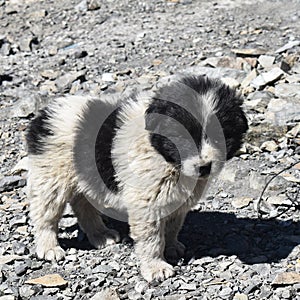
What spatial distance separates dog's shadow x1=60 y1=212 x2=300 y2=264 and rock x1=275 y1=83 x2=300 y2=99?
2.70 meters

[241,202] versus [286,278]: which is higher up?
[286,278]

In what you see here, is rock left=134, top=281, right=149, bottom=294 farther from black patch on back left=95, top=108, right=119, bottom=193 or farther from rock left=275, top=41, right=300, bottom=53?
rock left=275, top=41, right=300, bottom=53

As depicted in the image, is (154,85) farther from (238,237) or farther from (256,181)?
(238,237)

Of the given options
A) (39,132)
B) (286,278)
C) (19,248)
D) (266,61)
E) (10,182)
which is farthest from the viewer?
(266,61)

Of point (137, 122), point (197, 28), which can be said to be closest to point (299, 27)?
point (197, 28)

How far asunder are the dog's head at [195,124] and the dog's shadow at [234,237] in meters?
1.15

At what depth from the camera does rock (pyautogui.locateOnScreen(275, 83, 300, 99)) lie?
9.18m

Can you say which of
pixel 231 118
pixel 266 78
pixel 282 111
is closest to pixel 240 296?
pixel 231 118

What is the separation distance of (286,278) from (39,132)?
8.24 ft

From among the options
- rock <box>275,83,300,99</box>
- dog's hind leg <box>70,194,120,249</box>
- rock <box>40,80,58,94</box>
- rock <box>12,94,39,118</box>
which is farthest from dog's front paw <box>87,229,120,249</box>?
rock <box>40,80,58,94</box>

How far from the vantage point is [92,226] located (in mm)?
6906

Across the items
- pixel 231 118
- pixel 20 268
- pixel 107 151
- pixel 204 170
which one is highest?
pixel 231 118

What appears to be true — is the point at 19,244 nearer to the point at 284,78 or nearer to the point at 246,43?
the point at 284,78

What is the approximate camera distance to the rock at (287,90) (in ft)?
30.1
